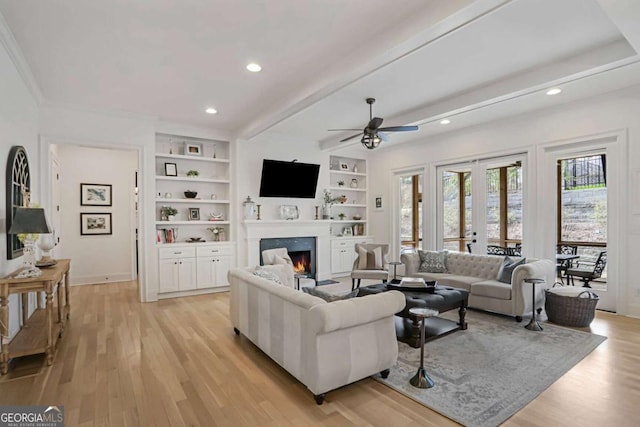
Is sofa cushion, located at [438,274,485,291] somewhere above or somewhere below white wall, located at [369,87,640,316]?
below

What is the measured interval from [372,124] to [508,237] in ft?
11.2

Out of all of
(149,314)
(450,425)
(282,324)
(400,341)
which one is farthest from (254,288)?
(149,314)

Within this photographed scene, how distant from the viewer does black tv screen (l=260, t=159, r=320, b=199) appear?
22.1 feet

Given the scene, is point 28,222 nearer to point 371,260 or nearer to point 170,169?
point 170,169

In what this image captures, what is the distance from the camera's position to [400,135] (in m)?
7.01

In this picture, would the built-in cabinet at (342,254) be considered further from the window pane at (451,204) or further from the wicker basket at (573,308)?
the wicker basket at (573,308)

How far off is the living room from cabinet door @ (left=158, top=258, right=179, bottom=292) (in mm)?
98

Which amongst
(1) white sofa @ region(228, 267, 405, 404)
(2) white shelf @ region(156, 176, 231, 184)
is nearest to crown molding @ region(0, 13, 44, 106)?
(2) white shelf @ region(156, 176, 231, 184)

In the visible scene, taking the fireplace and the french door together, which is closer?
the french door

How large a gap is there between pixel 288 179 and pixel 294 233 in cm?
112

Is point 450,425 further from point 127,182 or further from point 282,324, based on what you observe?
point 127,182

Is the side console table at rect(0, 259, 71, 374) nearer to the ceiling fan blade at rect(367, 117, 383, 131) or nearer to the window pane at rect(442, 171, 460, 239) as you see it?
the ceiling fan blade at rect(367, 117, 383, 131)

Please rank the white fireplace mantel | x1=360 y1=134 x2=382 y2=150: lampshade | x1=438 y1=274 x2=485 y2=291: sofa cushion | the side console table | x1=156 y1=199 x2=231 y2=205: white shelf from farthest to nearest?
the white fireplace mantel, x1=156 y1=199 x2=231 y2=205: white shelf, x1=438 y1=274 x2=485 y2=291: sofa cushion, x1=360 y1=134 x2=382 y2=150: lampshade, the side console table

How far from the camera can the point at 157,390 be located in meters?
2.70
